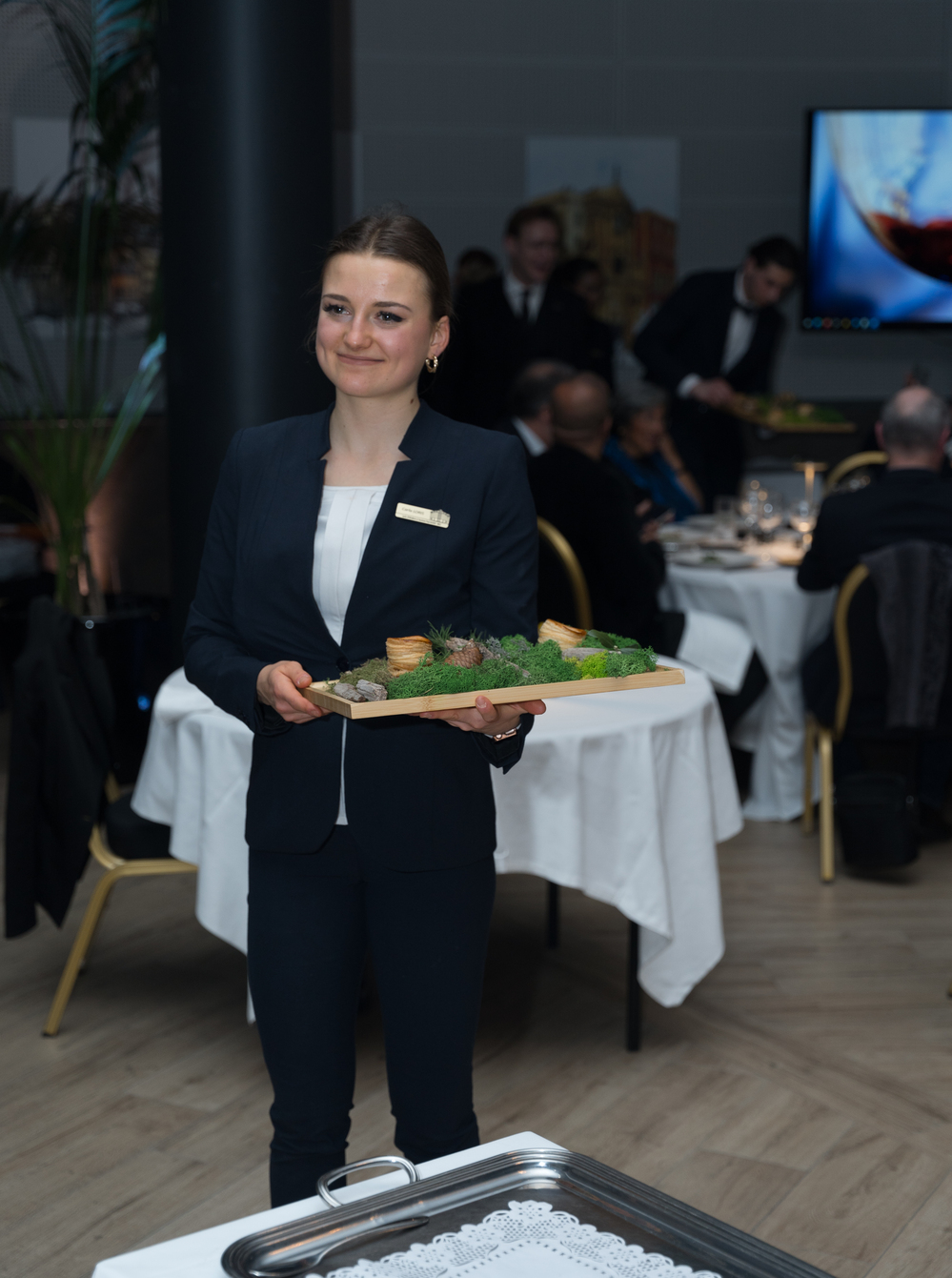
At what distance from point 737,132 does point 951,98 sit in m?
1.27

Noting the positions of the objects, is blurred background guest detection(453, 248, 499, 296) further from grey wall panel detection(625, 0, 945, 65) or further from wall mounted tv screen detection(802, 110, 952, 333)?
wall mounted tv screen detection(802, 110, 952, 333)

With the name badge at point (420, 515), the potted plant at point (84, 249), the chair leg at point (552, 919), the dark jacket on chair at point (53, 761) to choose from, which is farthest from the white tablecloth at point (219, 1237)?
the potted plant at point (84, 249)

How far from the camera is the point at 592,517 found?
3.87 meters

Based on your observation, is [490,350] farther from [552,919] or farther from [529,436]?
[552,919]

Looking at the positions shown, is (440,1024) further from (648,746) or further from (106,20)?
(106,20)

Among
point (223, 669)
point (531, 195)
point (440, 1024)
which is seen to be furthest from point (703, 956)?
point (531, 195)

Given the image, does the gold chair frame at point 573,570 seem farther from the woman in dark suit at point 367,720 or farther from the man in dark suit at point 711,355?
the man in dark suit at point 711,355

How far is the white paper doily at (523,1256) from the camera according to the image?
3.01ft

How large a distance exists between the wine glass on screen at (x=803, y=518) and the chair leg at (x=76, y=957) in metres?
2.82

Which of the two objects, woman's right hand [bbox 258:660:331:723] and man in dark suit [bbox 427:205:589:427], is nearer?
woman's right hand [bbox 258:660:331:723]

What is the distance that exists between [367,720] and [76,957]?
1688 mm

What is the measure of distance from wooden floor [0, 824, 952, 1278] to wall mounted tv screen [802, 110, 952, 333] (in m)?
4.85

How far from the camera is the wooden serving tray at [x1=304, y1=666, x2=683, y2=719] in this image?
1331mm

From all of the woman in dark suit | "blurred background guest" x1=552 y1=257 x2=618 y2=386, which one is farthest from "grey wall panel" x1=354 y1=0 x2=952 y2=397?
the woman in dark suit
